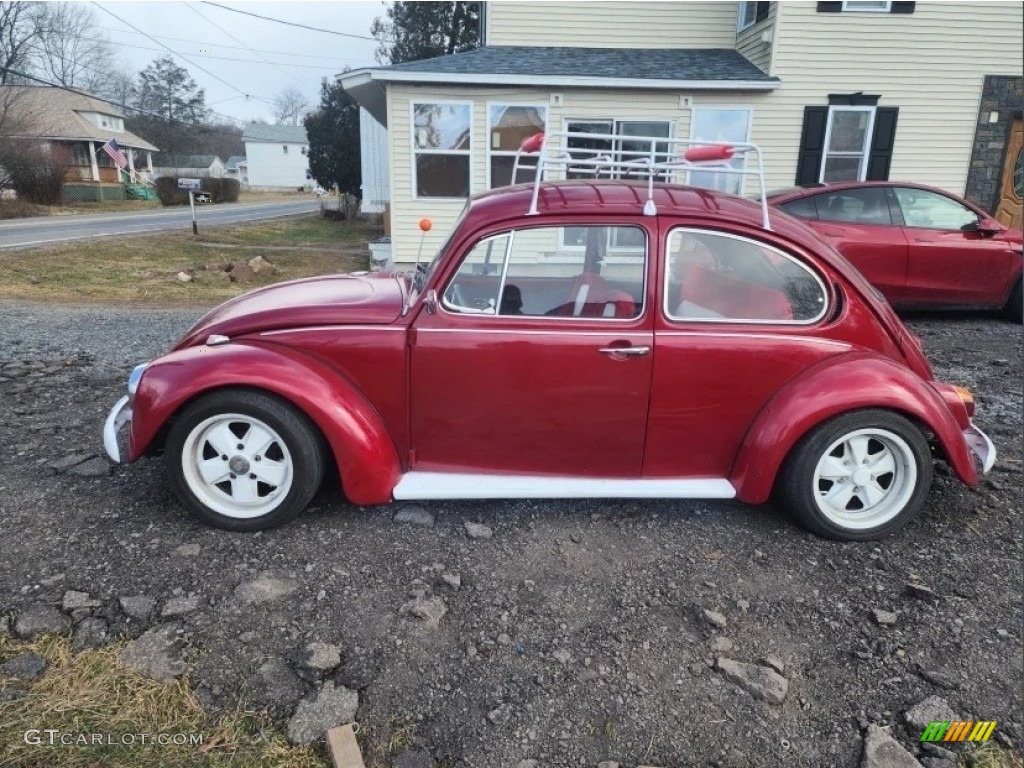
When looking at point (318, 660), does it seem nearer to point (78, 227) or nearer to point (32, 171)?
point (78, 227)

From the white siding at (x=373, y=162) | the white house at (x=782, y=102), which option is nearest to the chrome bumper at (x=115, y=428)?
the white house at (x=782, y=102)

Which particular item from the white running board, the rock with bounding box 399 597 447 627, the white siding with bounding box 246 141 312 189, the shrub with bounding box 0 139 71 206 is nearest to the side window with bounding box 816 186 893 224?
A: the white running board

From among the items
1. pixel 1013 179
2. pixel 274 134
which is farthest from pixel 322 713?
pixel 274 134

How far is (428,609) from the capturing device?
2809 mm

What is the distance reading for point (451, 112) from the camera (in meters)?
11.3

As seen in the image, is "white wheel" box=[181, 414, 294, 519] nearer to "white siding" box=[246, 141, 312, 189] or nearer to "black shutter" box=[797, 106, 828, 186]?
"black shutter" box=[797, 106, 828, 186]

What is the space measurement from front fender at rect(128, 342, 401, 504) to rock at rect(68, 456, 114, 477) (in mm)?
726

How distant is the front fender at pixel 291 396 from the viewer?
3.17 m

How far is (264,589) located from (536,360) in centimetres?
154

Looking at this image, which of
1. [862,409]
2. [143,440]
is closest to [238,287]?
[143,440]

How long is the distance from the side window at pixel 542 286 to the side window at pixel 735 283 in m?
0.18

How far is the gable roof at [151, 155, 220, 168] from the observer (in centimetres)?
6359

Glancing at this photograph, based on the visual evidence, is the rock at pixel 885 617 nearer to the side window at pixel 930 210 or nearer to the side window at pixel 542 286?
the side window at pixel 542 286

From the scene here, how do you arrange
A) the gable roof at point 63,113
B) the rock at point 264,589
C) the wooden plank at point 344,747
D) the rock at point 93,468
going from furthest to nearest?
the gable roof at point 63,113, the rock at point 93,468, the rock at point 264,589, the wooden plank at point 344,747
